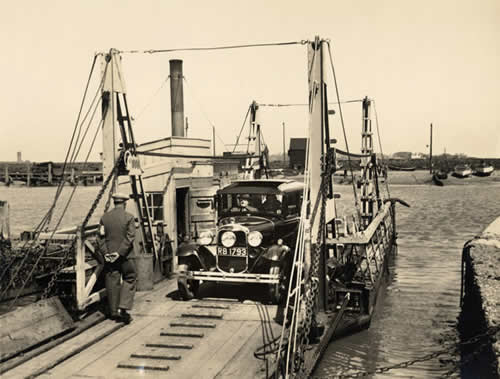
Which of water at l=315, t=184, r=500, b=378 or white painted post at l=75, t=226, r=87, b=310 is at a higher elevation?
white painted post at l=75, t=226, r=87, b=310

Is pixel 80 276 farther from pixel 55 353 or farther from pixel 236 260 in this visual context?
pixel 236 260

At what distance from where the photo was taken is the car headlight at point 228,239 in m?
10.2

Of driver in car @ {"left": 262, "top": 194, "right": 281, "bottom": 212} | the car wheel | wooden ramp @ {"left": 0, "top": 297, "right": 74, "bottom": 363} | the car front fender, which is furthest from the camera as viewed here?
driver in car @ {"left": 262, "top": 194, "right": 281, "bottom": 212}

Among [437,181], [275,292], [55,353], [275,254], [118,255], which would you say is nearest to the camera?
[55,353]

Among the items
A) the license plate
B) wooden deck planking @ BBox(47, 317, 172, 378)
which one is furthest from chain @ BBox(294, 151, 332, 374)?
wooden deck planking @ BBox(47, 317, 172, 378)

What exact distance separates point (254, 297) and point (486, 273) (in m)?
4.18

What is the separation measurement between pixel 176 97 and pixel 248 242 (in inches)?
522

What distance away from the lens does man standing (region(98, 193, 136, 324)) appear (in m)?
8.44

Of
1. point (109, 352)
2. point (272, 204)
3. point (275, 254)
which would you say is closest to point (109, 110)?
point (272, 204)

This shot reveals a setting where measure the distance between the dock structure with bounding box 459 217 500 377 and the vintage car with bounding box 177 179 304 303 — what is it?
10.6 feet

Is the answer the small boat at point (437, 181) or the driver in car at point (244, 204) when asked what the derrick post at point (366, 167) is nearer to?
the driver in car at point (244, 204)

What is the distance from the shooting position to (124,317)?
28.0 ft

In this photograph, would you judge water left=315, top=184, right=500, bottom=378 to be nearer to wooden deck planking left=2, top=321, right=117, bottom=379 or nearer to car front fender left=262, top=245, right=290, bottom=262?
car front fender left=262, top=245, right=290, bottom=262

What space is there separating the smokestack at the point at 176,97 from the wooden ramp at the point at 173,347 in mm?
13352
